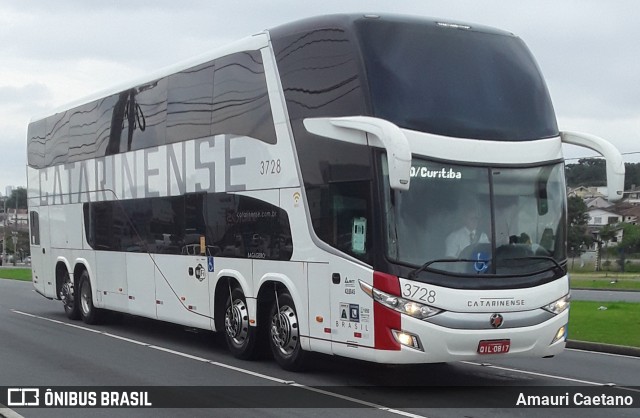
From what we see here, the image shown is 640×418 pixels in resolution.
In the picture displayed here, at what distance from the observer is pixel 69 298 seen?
2092cm

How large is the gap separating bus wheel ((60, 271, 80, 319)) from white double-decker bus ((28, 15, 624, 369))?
653cm

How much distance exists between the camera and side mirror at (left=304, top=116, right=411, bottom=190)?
32.5 ft

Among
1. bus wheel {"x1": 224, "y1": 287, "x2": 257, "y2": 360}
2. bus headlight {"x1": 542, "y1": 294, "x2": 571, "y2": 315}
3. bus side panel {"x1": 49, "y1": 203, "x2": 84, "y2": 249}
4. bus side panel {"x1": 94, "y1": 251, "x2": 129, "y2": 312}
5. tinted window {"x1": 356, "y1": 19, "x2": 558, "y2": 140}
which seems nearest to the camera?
tinted window {"x1": 356, "y1": 19, "x2": 558, "y2": 140}

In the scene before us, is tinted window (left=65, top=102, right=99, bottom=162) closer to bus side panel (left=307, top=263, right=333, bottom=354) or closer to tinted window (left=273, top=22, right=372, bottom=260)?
tinted window (left=273, top=22, right=372, bottom=260)

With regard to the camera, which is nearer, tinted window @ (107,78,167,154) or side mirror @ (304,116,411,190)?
side mirror @ (304,116,411,190)

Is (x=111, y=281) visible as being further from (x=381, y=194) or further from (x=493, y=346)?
(x=493, y=346)

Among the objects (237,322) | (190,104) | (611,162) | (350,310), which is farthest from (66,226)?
(611,162)

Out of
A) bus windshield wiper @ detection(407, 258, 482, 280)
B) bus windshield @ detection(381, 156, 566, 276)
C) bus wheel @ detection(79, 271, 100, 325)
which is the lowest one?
bus wheel @ detection(79, 271, 100, 325)

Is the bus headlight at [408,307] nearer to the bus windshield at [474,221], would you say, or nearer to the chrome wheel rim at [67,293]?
the bus windshield at [474,221]

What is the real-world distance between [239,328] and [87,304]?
732 cm

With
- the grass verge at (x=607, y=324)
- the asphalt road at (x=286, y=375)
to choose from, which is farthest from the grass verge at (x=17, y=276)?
the asphalt road at (x=286, y=375)

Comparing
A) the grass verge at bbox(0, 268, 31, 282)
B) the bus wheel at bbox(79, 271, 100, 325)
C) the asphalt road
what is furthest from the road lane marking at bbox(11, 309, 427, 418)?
the grass verge at bbox(0, 268, 31, 282)

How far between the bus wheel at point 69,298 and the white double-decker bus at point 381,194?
6.53 m

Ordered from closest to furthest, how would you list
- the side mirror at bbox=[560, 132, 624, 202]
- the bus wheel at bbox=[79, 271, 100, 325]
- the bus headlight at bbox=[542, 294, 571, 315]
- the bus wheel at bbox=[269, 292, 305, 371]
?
the bus headlight at bbox=[542, 294, 571, 315], the side mirror at bbox=[560, 132, 624, 202], the bus wheel at bbox=[269, 292, 305, 371], the bus wheel at bbox=[79, 271, 100, 325]
